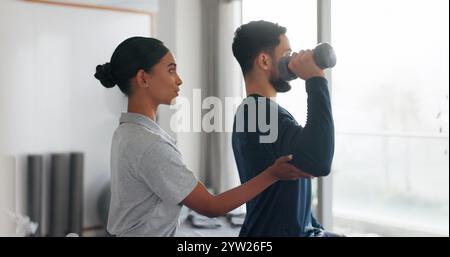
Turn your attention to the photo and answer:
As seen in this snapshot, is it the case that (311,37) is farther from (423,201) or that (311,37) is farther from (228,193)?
(423,201)

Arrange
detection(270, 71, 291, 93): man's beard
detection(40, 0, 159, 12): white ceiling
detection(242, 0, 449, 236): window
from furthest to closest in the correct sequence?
detection(242, 0, 449, 236): window
detection(40, 0, 159, 12): white ceiling
detection(270, 71, 291, 93): man's beard

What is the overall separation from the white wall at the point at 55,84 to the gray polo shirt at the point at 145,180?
363 millimetres

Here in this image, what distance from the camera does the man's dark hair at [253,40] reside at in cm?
86

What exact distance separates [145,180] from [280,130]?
26 cm

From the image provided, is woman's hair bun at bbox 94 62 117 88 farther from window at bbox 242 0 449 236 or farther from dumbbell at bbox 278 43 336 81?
window at bbox 242 0 449 236

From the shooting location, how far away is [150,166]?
2.36 ft

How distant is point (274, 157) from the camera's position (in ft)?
2.69

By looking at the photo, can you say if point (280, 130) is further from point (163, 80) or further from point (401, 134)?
point (401, 134)

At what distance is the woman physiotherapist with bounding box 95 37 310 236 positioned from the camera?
0.72 m

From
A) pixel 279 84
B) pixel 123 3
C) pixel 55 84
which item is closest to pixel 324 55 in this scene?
pixel 279 84

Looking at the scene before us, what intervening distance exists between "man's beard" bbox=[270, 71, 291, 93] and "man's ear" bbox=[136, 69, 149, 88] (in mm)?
249

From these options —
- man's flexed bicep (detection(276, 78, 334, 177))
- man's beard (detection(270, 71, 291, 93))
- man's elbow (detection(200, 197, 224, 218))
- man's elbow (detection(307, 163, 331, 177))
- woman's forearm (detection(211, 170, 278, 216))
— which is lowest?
man's elbow (detection(200, 197, 224, 218))

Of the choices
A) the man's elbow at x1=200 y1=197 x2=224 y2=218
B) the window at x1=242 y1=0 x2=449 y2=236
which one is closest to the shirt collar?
the man's elbow at x1=200 y1=197 x2=224 y2=218

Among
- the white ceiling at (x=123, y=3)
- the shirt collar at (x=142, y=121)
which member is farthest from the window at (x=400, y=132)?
the shirt collar at (x=142, y=121)
